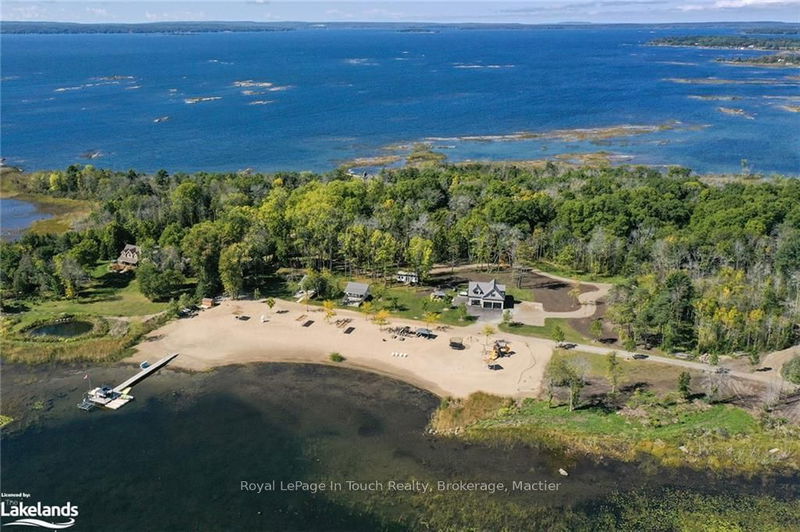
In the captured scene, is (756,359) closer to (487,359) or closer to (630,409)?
(630,409)

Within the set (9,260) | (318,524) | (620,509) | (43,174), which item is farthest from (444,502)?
(43,174)

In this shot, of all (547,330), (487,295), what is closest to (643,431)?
(547,330)

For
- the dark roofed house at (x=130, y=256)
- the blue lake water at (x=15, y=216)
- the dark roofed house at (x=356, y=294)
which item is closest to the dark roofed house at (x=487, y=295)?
the dark roofed house at (x=356, y=294)

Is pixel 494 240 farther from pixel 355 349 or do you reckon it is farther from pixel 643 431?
pixel 643 431

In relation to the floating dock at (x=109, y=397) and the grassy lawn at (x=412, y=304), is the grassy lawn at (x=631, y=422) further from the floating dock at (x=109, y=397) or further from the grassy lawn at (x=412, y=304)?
the floating dock at (x=109, y=397)

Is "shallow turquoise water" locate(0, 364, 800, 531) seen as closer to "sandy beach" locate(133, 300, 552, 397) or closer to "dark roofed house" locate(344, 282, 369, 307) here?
"sandy beach" locate(133, 300, 552, 397)

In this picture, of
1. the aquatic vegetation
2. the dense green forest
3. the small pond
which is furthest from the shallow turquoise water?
the dense green forest
